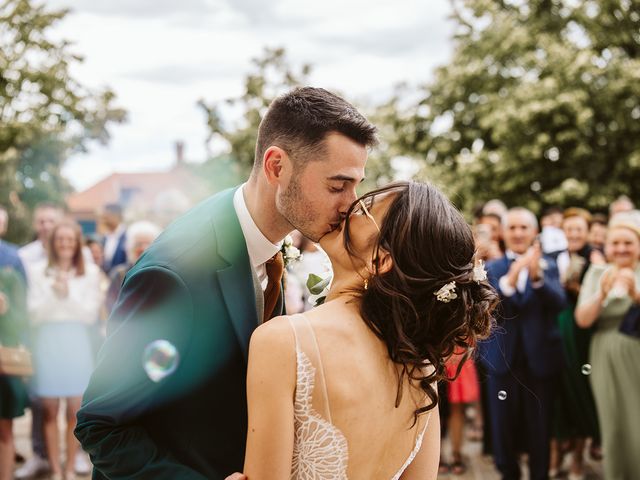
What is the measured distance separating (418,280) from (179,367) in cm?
70

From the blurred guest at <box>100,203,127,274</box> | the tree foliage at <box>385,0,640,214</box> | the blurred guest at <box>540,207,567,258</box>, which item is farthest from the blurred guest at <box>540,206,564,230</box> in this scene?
the tree foliage at <box>385,0,640,214</box>

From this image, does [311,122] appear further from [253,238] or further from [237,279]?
[237,279]

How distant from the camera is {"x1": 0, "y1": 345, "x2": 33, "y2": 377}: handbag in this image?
18.5 ft

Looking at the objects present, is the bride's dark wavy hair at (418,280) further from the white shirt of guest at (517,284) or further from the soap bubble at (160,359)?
the white shirt of guest at (517,284)

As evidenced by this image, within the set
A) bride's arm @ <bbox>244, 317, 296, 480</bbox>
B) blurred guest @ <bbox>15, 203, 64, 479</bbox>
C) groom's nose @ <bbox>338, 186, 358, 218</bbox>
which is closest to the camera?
bride's arm @ <bbox>244, 317, 296, 480</bbox>

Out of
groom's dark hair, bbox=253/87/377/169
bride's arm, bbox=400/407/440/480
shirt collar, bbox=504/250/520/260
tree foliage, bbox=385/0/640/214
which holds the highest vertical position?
tree foliage, bbox=385/0/640/214

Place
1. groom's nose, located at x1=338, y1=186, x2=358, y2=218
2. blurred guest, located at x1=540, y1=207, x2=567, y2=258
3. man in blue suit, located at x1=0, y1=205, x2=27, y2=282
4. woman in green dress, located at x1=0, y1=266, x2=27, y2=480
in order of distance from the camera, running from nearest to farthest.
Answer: groom's nose, located at x1=338, y1=186, x2=358, y2=218 < woman in green dress, located at x1=0, y1=266, x2=27, y2=480 < man in blue suit, located at x1=0, y1=205, x2=27, y2=282 < blurred guest, located at x1=540, y1=207, x2=567, y2=258

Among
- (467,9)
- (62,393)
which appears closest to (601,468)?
(62,393)

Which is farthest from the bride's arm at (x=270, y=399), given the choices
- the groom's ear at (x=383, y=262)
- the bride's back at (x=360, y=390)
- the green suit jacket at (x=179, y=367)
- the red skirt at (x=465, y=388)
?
the red skirt at (x=465, y=388)

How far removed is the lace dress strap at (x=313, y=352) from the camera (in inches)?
73.8

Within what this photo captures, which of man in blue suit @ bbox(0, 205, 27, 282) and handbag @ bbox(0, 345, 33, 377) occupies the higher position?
man in blue suit @ bbox(0, 205, 27, 282)

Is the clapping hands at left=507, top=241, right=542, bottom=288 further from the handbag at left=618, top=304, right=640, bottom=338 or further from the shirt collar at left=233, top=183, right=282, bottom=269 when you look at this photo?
the shirt collar at left=233, top=183, right=282, bottom=269

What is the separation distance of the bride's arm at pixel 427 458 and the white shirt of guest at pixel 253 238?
0.73 meters

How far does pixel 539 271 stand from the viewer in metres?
5.90
